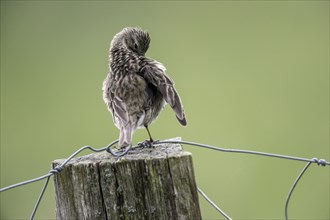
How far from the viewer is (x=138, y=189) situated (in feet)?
13.2

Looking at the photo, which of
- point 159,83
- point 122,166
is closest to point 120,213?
point 122,166

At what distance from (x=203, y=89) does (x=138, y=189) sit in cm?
919

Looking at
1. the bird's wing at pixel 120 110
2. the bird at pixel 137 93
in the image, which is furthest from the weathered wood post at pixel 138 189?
the bird's wing at pixel 120 110

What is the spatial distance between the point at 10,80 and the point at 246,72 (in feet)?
14.8

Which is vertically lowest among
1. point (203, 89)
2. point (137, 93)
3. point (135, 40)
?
point (137, 93)

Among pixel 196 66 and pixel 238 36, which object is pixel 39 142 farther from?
pixel 238 36

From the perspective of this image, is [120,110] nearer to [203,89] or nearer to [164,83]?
[164,83]

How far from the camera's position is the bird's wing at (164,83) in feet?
18.0

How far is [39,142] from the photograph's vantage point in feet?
39.7

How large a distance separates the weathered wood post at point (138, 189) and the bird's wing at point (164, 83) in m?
1.44

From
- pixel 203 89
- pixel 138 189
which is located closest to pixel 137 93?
pixel 138 189

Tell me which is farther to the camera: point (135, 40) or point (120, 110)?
point (135, 40)

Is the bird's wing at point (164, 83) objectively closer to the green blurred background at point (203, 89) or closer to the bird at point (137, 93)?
the bird at point (137, 93)

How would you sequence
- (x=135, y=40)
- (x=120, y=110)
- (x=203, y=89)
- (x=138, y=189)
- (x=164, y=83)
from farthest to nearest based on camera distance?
(x=203, y=89) → (x=135, y=40) → (x=120, y=110) → (x=164, y=83) → (x=138, y=189)
